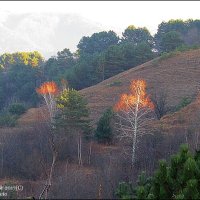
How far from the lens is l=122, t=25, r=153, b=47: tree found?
189 feet

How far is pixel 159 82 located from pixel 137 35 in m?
23.7

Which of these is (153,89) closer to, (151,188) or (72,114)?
(72,114)

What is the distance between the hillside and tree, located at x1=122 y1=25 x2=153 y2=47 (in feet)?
57.7

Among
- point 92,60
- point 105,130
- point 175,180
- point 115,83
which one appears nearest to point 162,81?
point 115,83

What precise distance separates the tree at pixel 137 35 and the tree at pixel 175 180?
49.5 metres

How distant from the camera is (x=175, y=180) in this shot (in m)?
8.15

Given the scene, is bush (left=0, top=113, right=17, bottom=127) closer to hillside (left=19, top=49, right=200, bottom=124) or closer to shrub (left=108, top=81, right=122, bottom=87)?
hillside (left=19, top=49, right=200, bottom=124)

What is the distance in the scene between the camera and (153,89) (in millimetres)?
34500

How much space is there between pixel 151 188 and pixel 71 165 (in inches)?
501

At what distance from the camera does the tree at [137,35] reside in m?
57.5

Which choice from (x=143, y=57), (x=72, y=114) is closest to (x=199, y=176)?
(x=72, y=114)

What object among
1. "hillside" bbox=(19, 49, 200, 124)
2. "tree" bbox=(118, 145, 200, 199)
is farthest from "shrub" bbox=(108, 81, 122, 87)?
"tree" bbox=(118, 145, 200, 199)

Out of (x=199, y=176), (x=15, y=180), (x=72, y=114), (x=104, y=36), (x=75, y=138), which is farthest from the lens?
(x=104, y=36)

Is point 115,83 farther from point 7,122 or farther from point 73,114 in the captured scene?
point 73,114
